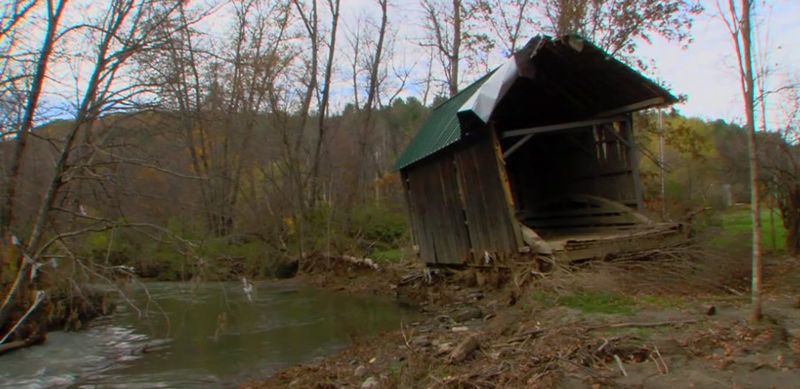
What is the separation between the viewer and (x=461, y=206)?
587 inches

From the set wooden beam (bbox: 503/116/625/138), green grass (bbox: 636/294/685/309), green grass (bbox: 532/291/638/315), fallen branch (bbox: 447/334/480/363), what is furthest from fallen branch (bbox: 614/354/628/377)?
wooden beam (bbox: 503/116/625/138)

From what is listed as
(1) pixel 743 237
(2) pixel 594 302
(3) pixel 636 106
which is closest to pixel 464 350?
(2) pixel 594 302

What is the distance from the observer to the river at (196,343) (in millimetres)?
10055

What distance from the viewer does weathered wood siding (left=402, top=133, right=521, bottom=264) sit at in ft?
42.1

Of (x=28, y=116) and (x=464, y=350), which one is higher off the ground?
(x=28, y=116)

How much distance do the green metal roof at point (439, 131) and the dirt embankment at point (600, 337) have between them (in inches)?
129

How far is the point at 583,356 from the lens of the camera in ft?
20.7

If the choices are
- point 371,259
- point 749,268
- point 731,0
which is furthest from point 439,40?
point 731,0

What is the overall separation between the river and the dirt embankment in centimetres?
137

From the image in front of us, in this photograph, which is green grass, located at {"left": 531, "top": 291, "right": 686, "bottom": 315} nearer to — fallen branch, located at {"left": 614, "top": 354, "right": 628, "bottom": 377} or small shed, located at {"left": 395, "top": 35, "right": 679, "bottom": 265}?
small shed, located at {"left": 395, "top": 35, "right": 679, "bottom": 265}

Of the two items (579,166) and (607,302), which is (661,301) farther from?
(579,166)

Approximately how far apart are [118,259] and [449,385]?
1289 cm

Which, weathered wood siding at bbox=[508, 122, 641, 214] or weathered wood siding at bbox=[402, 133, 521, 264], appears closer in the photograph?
weathered wood siding at bbox=[402, 133, 521, 264]

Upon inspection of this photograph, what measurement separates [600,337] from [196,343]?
28.6 feet
